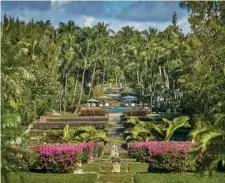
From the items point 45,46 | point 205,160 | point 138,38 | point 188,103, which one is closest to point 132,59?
point 138,38

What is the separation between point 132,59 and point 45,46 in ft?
81.3

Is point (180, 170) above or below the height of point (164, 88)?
below

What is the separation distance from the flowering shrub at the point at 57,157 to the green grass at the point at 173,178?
280 cm

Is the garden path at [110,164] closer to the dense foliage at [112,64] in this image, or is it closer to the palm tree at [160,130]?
the palm tree at [160,130]

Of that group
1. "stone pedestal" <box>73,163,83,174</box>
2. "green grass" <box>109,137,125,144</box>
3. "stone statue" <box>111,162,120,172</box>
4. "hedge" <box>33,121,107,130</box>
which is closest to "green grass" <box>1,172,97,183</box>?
"stone pedestal" <box>73,163,83,174</box>

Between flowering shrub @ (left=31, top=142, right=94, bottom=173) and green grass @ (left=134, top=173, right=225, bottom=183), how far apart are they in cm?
280

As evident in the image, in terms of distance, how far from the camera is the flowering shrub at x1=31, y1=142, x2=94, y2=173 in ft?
69.8

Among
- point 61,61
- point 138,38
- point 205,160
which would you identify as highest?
point 138,38

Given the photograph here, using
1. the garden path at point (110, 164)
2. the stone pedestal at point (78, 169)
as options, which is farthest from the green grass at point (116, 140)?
the stone pedestal at point (78, 169)

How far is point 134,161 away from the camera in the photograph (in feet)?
85.8

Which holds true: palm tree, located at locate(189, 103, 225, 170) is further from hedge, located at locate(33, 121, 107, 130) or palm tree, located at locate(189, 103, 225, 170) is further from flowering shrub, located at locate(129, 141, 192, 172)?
hedge, located at locate(33, 121, 107, 130)

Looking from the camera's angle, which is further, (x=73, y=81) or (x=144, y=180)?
(x=73, y=81)

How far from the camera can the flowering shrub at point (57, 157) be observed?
21.3 meters

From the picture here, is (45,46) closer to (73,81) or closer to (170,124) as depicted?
(73,81)
